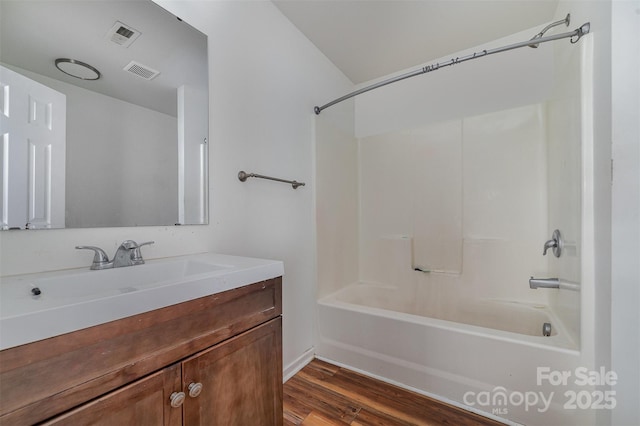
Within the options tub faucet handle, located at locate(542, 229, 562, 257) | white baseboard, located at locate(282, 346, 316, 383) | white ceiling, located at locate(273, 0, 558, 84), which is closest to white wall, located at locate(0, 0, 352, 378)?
white baseboard, located at locate(282, 346, 316, 383)

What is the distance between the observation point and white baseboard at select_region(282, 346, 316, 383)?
1.60 metres

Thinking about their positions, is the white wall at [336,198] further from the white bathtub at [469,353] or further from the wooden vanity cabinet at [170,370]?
the wooden vanity cabinet at [170,370]

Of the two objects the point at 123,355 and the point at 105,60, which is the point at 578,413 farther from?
the point at 105,60

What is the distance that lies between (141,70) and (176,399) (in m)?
1.21

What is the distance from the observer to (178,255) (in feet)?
3.55

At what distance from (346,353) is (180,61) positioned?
1.93 m

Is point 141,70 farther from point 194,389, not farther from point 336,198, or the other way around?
point 336,198

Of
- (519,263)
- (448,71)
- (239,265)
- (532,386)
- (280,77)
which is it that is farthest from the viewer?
(448,71)

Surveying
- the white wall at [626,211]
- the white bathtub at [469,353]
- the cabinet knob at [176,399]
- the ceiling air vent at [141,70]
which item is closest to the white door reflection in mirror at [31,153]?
the ceiling air vent at [141,70]

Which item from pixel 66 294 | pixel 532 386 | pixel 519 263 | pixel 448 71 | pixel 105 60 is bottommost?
pixel 532 386

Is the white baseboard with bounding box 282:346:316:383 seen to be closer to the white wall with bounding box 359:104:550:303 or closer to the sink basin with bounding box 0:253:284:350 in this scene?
the white wall with bounding box 359:104:550:303

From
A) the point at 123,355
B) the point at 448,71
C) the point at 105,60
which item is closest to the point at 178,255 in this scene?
the point at 123,355

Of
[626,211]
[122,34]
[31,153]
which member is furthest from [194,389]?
[626,211]

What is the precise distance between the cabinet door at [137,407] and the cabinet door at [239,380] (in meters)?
0.03
